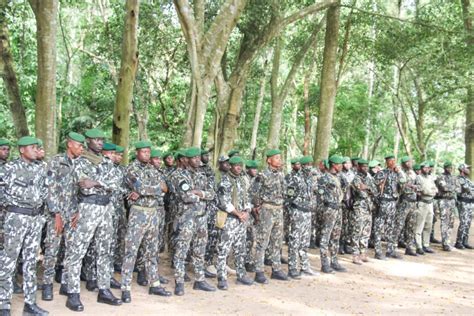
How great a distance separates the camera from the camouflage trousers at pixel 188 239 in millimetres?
6547

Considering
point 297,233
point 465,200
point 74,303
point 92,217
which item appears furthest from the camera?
point 465,200

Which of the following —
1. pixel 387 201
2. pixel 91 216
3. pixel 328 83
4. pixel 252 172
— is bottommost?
pixel 91 216

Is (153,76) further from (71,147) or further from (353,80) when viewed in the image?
(353,80)

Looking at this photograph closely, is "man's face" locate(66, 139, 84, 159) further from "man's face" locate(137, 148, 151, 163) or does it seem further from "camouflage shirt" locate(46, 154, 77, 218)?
"man's face" locate(137, 148, 151, 163)

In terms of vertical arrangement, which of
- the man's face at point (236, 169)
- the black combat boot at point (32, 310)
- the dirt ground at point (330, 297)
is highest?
the man's face at point (236, 169)

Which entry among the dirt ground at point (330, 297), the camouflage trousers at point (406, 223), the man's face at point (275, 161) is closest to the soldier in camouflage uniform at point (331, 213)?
the dirt ground at point (330, 297)

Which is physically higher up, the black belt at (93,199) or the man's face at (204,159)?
the man's face at (204,159)

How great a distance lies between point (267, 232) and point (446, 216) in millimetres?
5161

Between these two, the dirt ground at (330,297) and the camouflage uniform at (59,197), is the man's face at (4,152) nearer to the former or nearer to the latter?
the camouflage uniform at (59,197)

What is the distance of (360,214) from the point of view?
8758 mm

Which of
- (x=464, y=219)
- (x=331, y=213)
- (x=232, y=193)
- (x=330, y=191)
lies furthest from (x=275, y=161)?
(x=464, y=219)

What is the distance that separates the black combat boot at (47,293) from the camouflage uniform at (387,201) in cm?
601

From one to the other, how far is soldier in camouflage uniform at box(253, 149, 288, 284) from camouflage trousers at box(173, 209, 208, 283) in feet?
3.32

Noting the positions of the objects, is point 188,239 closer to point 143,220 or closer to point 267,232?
point 143,220
